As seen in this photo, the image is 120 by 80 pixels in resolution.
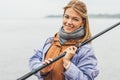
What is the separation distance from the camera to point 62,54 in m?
3.47

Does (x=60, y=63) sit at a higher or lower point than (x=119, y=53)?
higher

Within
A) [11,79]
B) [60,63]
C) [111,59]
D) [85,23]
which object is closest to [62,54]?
[60,63]

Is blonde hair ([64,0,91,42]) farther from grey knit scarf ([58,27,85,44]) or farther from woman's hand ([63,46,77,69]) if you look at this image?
woman's hand ([63,46,77,69])

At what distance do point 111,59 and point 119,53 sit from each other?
5013mm

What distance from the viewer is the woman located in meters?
3.57

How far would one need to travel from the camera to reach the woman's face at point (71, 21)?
11.9 feet

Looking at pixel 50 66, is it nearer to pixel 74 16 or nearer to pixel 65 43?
pixel 65 43

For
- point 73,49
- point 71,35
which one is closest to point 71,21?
point 71,35

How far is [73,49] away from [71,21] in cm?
24

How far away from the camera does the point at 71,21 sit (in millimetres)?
3625

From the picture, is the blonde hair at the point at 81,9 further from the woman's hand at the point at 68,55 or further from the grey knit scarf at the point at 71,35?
the woman's hand at the point at 68,55

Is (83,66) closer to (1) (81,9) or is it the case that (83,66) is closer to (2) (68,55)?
(2) (68,55)

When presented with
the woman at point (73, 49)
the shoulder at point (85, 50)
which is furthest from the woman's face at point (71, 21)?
the shoulder at point (85, 50)

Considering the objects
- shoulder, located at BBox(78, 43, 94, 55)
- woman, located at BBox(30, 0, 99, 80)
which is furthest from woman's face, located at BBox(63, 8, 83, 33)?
shoulder, located at BBox(78, 43, 94, 55)
